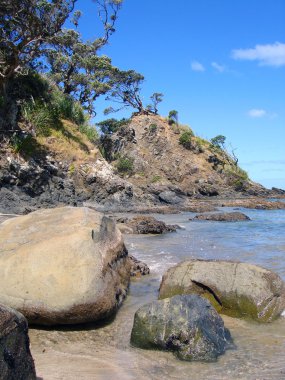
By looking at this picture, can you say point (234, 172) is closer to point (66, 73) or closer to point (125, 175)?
point (125, 175)

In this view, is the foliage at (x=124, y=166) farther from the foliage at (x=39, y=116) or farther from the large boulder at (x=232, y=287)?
the large boulder at (x=232, y=287)

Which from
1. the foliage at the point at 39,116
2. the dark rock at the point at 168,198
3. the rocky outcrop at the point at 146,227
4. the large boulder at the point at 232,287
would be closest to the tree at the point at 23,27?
the foliage at the point at 39,116

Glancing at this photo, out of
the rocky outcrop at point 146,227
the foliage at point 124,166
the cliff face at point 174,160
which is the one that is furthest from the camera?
the cliff face at point 174,160

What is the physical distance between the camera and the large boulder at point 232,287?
18.5 feet

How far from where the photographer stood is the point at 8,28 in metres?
19.2

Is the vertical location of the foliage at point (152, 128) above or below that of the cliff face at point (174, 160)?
above

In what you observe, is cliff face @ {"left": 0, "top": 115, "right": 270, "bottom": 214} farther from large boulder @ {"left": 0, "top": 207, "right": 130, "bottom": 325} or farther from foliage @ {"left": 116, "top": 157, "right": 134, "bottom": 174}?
large boulder @ {"left": 0, "top": 207, "right": 130, "bottom": 325}

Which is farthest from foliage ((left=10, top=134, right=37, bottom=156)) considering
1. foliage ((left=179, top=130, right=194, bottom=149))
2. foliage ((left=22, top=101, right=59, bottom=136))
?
foliage ((left=179, top=130, right=194, bottom=149))

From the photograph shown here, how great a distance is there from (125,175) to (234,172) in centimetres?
1393

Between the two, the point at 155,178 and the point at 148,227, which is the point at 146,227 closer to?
the point at 148,227

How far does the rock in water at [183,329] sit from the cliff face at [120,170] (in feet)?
40.4

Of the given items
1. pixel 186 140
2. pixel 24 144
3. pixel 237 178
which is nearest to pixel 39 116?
pixel 24 144

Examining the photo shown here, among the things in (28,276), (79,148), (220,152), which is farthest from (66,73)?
(28,276)

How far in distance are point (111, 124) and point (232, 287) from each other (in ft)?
145
